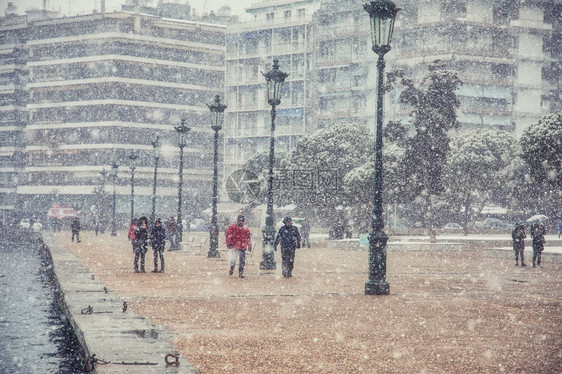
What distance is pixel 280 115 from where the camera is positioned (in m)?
87.2

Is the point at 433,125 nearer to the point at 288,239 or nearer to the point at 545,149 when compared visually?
the point at 545,149

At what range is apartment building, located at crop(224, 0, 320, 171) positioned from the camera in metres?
85.8

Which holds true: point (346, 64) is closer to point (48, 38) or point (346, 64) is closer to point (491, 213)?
point (491, 213)

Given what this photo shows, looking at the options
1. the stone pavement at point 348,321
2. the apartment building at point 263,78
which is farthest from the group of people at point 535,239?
the apartment building at point 263,78

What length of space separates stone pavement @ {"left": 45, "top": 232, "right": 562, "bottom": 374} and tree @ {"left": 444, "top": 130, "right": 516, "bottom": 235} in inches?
1444

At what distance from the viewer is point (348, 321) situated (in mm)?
10820

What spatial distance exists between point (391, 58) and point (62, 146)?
40337 mm

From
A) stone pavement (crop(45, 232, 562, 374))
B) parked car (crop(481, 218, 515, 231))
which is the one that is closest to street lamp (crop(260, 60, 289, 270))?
stone pavement (crop(45, 232, 562, 374))

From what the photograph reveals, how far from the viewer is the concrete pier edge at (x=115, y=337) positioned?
694 cm

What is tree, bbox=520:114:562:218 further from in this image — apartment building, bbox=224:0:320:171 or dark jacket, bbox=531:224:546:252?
apartment building, bbox=224:0:320:171

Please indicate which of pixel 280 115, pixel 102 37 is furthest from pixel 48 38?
pixel 280 115

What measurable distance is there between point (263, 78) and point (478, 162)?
119 ft

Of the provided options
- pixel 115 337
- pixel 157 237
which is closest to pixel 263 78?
pixel 157 237

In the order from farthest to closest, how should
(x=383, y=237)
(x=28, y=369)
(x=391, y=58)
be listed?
(x=391, y=58), (x=383, y=237), (x=28, y=369)
